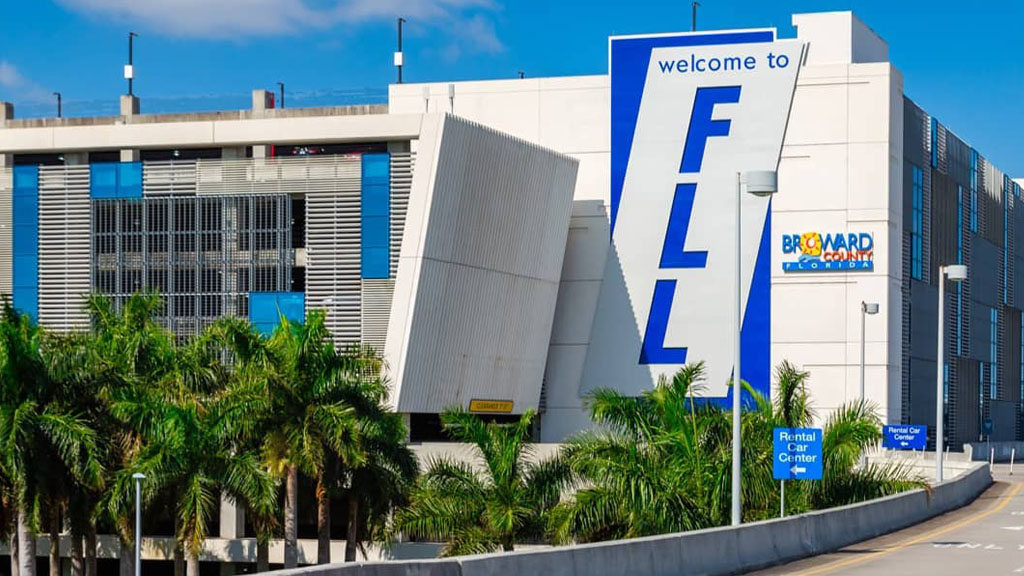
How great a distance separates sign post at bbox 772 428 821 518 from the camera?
32750 mm

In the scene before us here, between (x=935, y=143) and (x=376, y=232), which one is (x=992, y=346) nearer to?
(x=935, y=143)

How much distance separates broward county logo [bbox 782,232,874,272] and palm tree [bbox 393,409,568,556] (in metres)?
31.0

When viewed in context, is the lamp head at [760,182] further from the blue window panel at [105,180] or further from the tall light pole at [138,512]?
the blue window panel at [105,180]

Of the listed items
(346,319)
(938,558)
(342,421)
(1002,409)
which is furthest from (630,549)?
(1002,409)

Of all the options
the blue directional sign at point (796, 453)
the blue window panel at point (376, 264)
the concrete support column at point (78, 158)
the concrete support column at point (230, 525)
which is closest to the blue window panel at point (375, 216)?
the blue window panel at point (376, 264)

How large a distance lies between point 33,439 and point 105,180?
2682 cm

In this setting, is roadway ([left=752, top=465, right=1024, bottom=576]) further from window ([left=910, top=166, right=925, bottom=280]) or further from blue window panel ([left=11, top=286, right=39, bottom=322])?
blue window panel ([left=11, top=286, right=39, bottom=322])

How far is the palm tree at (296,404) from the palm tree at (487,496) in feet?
7.57

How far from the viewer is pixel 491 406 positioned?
6469 centimetres

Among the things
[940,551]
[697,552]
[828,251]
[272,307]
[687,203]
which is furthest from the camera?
[828,251]

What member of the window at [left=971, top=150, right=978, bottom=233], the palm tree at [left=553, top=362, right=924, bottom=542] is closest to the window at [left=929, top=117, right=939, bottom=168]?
the window at [left=971, top=150, right=978, bottom=233]

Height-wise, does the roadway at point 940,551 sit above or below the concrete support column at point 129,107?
below

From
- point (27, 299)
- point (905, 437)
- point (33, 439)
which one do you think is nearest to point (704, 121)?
point (905, 437)

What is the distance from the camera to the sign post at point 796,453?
107ft
